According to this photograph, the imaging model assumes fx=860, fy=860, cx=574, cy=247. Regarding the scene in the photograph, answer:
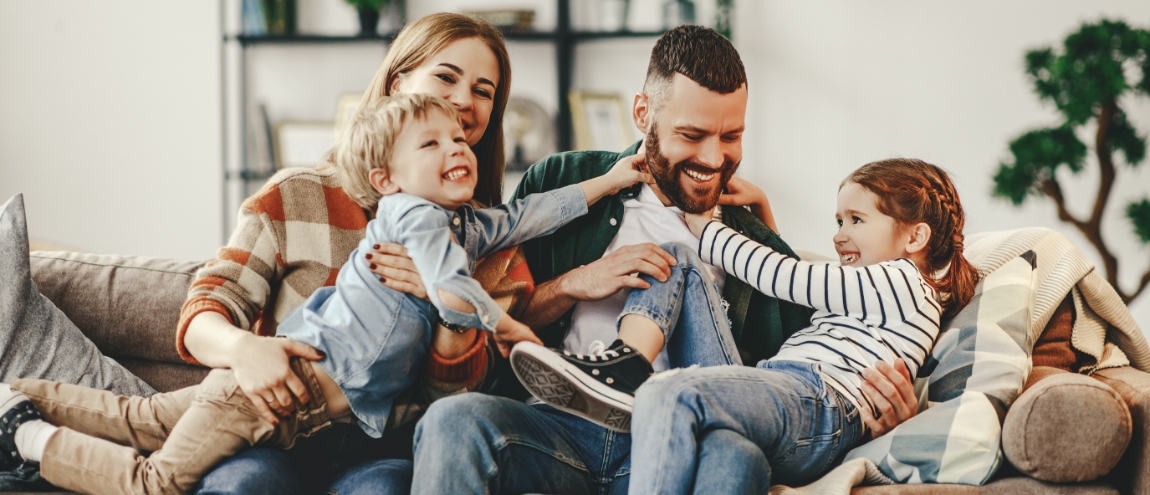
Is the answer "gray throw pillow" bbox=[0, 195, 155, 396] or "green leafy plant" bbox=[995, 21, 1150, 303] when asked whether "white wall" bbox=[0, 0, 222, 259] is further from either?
"green leafy plant" bbox=[995, 21, 1150, 303]

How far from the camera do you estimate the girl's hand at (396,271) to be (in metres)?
1.36

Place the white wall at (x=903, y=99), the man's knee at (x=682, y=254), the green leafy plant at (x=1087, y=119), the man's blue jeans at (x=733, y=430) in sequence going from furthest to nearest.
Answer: the white wall at (x=903, y=99) → the green leafy plant at (x=1087, y=119) → the man's knee at (x=682, y=254) → the man's blue jeans at (x=733, y=430)

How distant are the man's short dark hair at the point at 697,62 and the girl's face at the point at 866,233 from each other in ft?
1.07

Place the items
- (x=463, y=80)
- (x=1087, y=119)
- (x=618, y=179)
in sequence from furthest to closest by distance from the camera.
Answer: (x=1087, y=119), (x=618, y=179), (x=463, y=80)

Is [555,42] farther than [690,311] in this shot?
Yes

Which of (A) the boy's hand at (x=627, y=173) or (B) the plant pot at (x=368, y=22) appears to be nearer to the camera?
(A) the boy's hand at (x=627, y=173)

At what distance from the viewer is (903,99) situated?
139 inches

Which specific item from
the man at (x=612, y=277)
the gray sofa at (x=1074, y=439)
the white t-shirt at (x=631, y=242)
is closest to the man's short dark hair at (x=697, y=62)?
the man at (x=612, y=277)

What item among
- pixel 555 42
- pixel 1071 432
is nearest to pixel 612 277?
pixel 1071 432

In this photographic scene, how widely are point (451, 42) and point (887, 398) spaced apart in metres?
1.04

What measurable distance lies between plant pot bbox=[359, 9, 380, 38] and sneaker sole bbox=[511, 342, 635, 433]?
2559 millimetres

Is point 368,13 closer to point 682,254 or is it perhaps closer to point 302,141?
point 302,141

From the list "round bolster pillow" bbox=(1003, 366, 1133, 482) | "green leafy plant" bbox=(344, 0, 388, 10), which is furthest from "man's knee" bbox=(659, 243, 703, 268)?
"green leafy plant" bbox=(344, 0, 388, 10)

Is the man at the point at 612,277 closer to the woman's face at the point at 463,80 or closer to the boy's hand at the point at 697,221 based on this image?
the boy's hand at the point at 697,221
